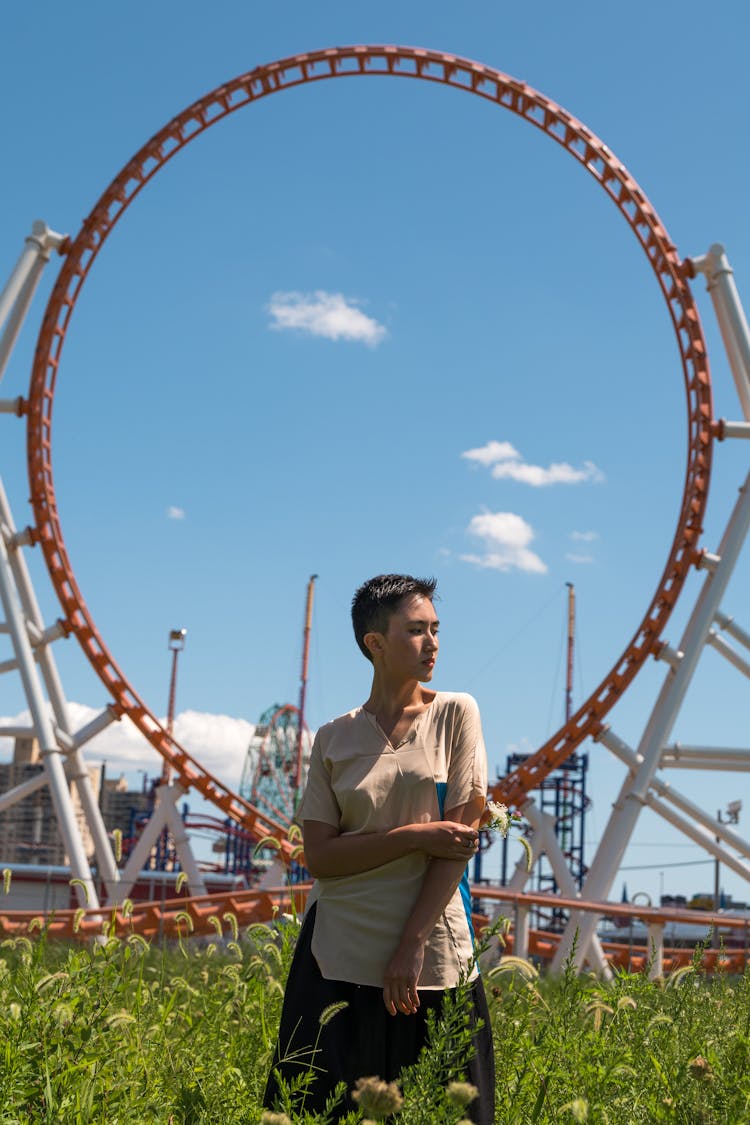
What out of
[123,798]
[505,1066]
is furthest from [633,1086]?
[123,798]

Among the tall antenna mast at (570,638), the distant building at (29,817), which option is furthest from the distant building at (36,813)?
the tall antenna mast at (570,638)

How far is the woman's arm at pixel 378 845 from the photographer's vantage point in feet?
7.77

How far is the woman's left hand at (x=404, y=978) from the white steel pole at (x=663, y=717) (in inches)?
388

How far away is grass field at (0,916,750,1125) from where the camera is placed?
2518mm

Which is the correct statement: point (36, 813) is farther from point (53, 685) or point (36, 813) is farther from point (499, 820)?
point (499, 820)

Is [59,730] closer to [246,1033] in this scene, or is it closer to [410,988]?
[246,1033]

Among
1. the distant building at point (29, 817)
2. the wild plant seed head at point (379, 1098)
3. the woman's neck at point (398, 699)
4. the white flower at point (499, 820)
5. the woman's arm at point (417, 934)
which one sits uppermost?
the woman's neck at point (398, 699)

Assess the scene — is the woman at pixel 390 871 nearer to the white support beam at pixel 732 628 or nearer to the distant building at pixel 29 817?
the white support beam at pixel 732 628

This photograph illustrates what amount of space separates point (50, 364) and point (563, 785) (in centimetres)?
2166

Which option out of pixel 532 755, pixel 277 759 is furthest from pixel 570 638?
pixel 532 755

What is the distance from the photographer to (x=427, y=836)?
7.81 feet

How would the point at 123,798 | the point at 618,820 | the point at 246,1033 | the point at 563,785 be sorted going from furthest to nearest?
the point at 123,798 → the point at 563,785 → the point at 618,820 → the point at 246,1033

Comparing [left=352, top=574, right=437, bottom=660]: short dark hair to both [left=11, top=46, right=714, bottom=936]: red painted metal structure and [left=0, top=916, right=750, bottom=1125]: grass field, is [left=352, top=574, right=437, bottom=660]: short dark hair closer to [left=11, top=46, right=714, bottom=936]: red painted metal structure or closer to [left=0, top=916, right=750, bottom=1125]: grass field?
[left=0, top=916, right=750, bottom=1125]: grass field

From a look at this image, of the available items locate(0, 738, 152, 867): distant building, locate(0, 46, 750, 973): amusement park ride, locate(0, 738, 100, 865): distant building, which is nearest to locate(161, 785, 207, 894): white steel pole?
locate(0, 46, 750, 973): amusement park ride
